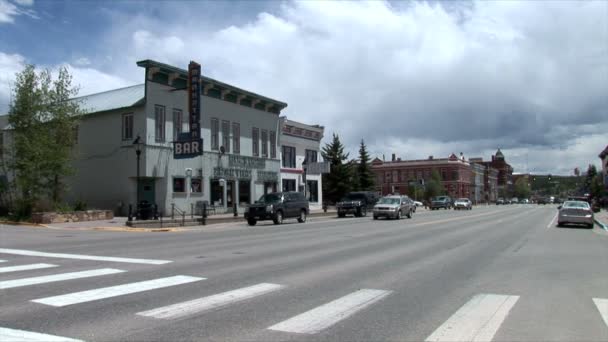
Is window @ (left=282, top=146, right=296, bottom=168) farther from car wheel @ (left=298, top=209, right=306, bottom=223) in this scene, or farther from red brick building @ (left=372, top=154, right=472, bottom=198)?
red brick building @ (left=372, top=154, right=472, bottom=198)

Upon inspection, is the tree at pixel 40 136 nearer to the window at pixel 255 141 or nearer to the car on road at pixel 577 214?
the window at pixel 255 141

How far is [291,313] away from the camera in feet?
22.7

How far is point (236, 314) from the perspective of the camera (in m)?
6.82

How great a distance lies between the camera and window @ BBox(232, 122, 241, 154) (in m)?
40.1

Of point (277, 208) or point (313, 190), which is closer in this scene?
point (277, 208)

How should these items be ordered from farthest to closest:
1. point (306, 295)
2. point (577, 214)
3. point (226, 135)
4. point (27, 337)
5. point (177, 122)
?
point (226, 135) < point (177, 122) < point (577, 214) < point (306, 295) < point (27, 337)

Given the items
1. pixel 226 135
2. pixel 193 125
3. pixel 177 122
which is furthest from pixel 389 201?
pixel 177 122

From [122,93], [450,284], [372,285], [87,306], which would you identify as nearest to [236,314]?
[87,306]

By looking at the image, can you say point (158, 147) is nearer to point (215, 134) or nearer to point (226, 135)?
point (215, 134)

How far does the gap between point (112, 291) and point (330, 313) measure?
370cm

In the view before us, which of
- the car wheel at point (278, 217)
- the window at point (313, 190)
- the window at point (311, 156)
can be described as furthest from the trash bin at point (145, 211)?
the window at point (311, 156)

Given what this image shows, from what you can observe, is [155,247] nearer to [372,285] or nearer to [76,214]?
[372,285]

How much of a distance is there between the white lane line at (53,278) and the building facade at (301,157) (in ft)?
119

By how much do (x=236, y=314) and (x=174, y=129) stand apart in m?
29.2
